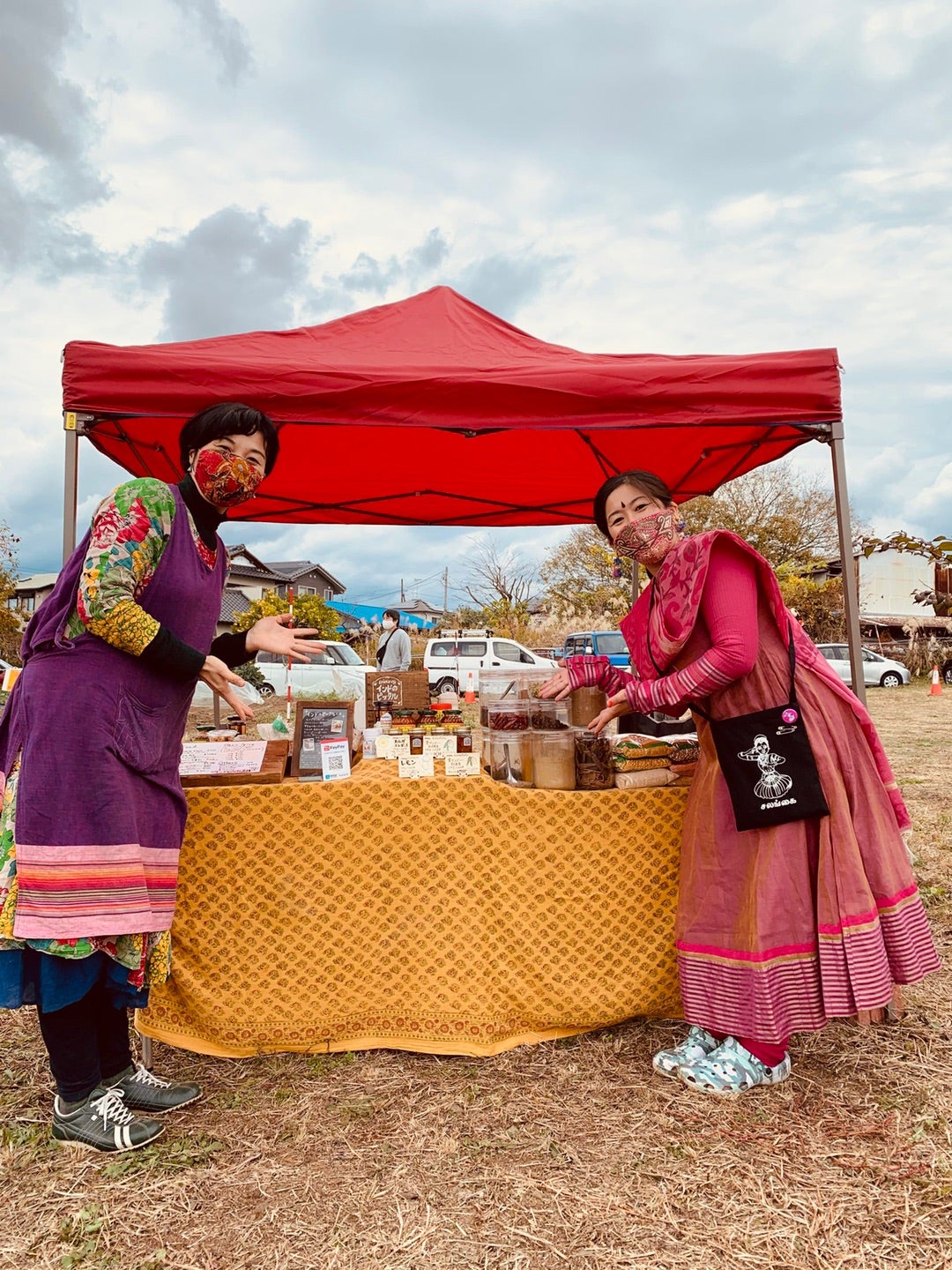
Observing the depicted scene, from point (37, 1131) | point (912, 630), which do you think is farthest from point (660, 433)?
point (912, 630)

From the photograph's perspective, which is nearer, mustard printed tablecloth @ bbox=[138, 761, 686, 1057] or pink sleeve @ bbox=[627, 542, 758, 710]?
pink sleeve @ bbox=[627, 542, 758, 710]

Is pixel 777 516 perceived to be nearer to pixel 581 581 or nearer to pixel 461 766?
pixel 581 581

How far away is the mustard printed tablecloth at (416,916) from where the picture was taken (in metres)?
→ 2.20

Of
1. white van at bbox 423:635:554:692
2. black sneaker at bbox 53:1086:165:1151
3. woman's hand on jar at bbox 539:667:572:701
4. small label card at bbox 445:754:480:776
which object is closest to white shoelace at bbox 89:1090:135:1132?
black sneaker at bbox 53:1086:165:1151

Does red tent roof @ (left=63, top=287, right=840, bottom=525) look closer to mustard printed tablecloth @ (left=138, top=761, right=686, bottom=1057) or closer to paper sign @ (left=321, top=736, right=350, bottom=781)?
paper sign @ (left=321, top=736, right=350, bottom=781)

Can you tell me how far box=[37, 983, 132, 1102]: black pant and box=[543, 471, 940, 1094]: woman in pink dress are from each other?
1.47 metres

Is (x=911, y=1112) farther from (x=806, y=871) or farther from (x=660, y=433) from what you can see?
(x=660, y=433)

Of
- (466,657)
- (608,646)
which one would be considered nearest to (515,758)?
(466,657)

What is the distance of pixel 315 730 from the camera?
7.70ft

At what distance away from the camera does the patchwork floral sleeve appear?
1618 mm

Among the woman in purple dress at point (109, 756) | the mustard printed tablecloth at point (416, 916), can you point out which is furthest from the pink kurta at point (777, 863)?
the woman in purple dress at point (109, 756)

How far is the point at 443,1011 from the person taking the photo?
227 centimetres

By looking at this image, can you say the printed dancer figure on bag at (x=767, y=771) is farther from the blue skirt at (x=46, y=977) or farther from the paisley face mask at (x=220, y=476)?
the blue skirt at (x=46, y=977)

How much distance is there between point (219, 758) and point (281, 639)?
61 cm
